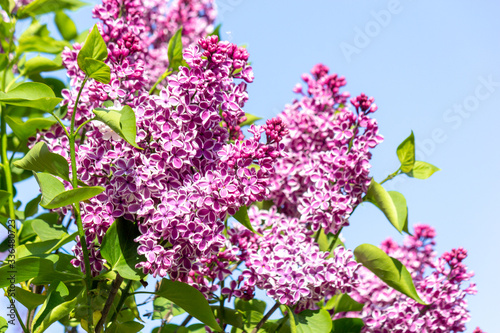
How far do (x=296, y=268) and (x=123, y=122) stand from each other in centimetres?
75

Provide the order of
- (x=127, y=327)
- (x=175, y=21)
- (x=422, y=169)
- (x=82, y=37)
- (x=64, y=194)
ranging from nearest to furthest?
1. (x=64, y=194)
2. (x=127, y=327)
3. (x=422, y=169)
4. (x=82, y=37)
5. (x=175, y=21)

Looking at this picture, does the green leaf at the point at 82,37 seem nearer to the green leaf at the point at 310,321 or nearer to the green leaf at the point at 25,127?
the green leaf at the point at 25,127

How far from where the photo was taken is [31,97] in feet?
5.02

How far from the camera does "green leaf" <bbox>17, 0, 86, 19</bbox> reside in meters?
2.16

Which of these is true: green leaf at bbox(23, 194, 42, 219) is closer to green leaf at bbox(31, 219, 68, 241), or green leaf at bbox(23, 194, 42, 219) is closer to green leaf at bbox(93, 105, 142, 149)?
green leaf at bbox(31, 219, 68, 241)

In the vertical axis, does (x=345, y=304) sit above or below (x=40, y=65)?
below

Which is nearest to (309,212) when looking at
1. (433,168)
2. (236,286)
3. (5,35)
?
(236,286)

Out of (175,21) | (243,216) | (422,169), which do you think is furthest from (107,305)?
(175,21)

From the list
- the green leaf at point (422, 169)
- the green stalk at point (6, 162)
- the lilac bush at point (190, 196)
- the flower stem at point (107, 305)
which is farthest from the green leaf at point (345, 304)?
the green stalk at point (6, 162)

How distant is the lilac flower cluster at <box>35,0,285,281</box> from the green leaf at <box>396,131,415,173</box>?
0.56m

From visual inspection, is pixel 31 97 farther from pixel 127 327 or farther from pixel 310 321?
pixel 310 321

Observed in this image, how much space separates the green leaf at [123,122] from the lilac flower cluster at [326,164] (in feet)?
1.59

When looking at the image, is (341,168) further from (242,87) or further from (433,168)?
(242,87)

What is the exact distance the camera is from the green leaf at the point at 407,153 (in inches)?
76.4
